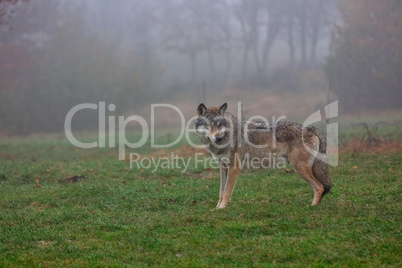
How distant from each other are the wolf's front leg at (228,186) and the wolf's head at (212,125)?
0.58 meters

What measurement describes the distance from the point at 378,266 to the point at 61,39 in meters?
37.0

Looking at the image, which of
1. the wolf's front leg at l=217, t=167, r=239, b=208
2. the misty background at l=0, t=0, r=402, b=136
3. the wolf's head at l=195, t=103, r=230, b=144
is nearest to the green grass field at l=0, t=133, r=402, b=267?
the wolf's front leg at l=217, t=167, r=239, b=208

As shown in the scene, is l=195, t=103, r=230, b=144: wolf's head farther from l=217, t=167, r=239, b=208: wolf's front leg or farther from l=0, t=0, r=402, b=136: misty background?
l=0, t=0, r=402, b=136: misty background

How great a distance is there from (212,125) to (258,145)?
91 centimetres

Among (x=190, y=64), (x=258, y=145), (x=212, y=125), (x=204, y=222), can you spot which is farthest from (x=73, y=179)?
(x=190, y=64)

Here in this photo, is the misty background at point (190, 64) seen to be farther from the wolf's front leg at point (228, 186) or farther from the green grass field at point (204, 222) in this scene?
the wolf's front leg at point (228, 186)

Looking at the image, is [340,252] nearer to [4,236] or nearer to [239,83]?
[4,236]

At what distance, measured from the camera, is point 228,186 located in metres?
8.54

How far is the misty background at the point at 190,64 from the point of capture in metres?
30.0

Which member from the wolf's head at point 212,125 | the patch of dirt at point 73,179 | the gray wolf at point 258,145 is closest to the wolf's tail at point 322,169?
the gray wolf at point 258,145

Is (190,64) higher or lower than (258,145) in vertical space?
higher

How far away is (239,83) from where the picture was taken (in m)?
54.1

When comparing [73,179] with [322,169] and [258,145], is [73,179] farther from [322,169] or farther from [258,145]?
[322,169]

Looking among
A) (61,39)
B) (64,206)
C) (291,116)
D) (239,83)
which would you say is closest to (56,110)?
(61,39)
